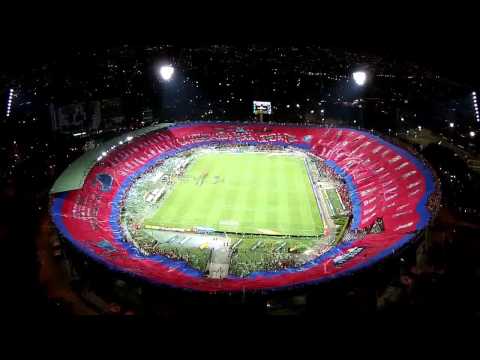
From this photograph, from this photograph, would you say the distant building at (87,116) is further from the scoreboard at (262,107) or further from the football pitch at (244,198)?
the scoreboard at (262,107)

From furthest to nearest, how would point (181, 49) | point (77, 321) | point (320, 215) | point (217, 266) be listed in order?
point (181, 49), point (320, 215), point (217, 266), point (77, 321)

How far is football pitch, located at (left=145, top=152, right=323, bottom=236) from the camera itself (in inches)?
542

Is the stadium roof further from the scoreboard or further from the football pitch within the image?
the scoreboard

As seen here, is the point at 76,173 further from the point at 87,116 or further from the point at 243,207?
the point at 87,116

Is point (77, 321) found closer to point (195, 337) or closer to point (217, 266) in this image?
point (195, 337)

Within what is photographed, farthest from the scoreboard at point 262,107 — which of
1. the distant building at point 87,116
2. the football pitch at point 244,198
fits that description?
the distant building at point 87,116

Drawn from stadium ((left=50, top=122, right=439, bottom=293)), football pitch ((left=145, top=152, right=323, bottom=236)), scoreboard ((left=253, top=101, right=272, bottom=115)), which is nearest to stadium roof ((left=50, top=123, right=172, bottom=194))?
stadium ((left=50, top=122, right=439, bottom=293))

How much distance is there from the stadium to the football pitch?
0.05 m

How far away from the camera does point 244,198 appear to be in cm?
1627

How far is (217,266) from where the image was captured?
10.8 meters

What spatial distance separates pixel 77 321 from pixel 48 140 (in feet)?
64.6

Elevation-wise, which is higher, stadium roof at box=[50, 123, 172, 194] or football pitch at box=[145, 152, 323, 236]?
stadium roof at box=[50, 123, 172, 194]

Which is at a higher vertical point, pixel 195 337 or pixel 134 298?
pixel 195 337

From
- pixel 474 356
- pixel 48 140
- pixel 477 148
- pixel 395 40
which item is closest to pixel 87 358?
pixel 474 356
